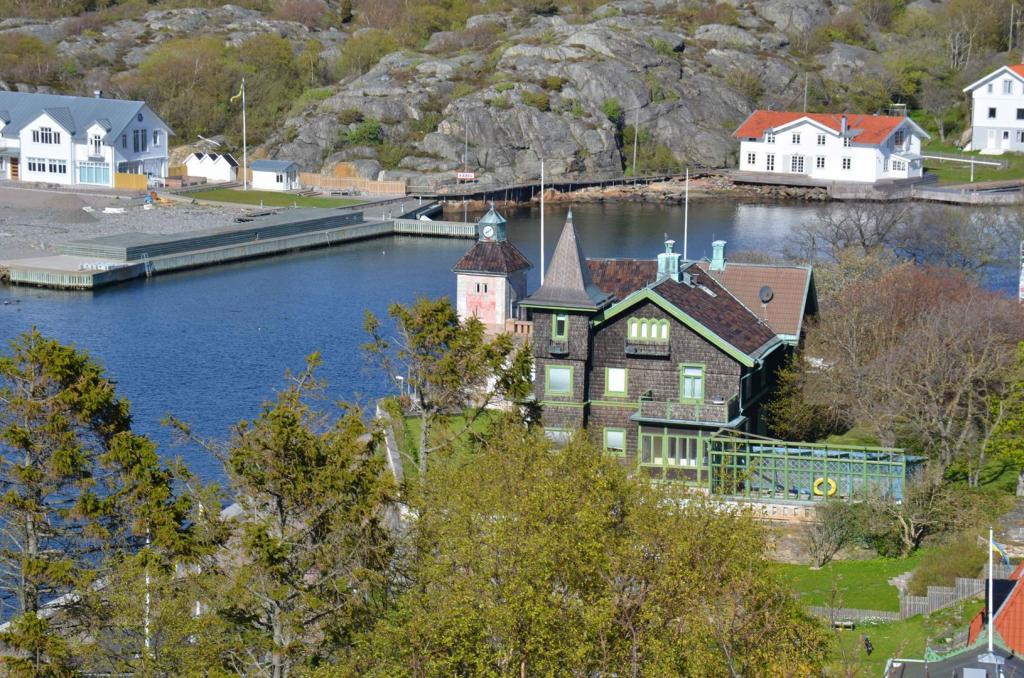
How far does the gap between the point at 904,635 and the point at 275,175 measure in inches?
3566

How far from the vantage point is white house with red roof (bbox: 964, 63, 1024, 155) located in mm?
130000

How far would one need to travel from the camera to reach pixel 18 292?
8025cm

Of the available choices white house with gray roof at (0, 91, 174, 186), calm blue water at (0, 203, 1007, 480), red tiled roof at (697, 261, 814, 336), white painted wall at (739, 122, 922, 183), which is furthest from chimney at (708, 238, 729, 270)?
white painted wall at (739, 122, 922, 183)

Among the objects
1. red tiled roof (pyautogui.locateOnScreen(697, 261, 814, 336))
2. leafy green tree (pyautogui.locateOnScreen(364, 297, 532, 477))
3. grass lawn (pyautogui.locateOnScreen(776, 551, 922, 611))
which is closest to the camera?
grass lawn (pyautogui.locateOnScreen(776, 551, 922, 611))

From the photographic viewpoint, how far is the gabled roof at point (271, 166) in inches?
4646

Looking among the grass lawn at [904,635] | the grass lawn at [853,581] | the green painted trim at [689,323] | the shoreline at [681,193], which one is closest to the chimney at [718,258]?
the green painted trim at [689,323]

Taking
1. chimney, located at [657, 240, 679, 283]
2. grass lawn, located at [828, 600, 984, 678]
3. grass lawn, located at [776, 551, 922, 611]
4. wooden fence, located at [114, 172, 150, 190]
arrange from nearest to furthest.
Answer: grass lawn, located at [828, 600, 984, 678] < grass lawn, located at [776, 551, 922, 611] < chimney, located at [657, 240, 679, 283] < wooden fence, located at [114, 172, 150, 190]

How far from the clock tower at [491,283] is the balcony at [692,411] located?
9.77 meters

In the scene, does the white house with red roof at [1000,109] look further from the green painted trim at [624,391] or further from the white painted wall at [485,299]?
the green painted trim at [624,391]

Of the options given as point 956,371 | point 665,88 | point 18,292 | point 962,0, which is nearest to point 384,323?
point 18,292

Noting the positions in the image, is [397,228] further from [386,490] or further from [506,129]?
[386,490]

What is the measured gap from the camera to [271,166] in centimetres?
11856

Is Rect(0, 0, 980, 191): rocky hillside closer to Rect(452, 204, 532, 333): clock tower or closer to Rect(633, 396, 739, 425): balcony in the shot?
Rect(452, 204, 532, 333): clock tower

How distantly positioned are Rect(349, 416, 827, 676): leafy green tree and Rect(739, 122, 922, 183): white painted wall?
97075 millimetres
